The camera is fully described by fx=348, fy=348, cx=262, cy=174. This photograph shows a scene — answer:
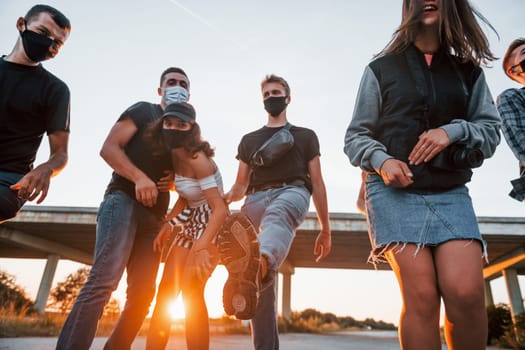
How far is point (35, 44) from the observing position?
2.44 meters

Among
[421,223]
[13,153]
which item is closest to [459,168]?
[421,223]

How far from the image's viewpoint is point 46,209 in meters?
11.6

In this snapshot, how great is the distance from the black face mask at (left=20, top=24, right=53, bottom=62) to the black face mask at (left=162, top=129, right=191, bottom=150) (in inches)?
38.6

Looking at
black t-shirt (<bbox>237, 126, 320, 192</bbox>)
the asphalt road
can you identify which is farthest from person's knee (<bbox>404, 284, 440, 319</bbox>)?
the asphalt road

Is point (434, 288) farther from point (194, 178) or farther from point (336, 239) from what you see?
point (336, 239)

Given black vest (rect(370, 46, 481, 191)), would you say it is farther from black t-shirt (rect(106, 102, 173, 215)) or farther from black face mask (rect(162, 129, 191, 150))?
black t-shirt (rect(106, 102, 173, 215))

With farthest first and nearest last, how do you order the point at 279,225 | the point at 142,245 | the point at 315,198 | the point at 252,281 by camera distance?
the point at 315,198, the point at 142,245, the point at 279,225, the point at 252,281

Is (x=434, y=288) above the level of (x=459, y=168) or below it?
below

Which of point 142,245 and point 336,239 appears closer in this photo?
point 142,245

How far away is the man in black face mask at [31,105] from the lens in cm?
225

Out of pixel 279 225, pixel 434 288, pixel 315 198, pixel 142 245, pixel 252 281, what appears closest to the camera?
pixel 434 288

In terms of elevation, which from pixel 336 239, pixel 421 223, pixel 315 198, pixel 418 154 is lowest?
pixel 421 223

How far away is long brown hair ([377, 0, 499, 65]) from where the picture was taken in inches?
69.7

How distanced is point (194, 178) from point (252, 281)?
1.19 meters
